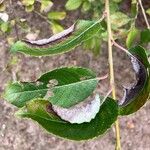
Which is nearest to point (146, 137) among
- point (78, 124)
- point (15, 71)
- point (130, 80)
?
point (130, 80)

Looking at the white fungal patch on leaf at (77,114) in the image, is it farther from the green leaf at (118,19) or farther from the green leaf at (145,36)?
the green leaf at (118,19)

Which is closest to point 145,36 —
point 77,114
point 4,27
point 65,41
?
point 4,27

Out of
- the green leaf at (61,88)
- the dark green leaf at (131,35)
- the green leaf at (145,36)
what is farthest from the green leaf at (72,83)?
the dark green leaf at (131,35)

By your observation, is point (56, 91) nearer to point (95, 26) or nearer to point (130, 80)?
point (95, 26)

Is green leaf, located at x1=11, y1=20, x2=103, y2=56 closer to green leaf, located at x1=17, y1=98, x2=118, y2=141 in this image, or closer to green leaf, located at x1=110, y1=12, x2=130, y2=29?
green leaf, located at x1=17, y1=98, x2=118, y2=141

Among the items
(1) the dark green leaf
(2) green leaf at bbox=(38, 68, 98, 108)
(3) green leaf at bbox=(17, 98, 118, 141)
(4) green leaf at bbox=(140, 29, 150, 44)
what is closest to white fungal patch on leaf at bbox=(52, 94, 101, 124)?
(3) green leaf at bbox=(17, 98, 118, 141)

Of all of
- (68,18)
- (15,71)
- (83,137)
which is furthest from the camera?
(68,18)
